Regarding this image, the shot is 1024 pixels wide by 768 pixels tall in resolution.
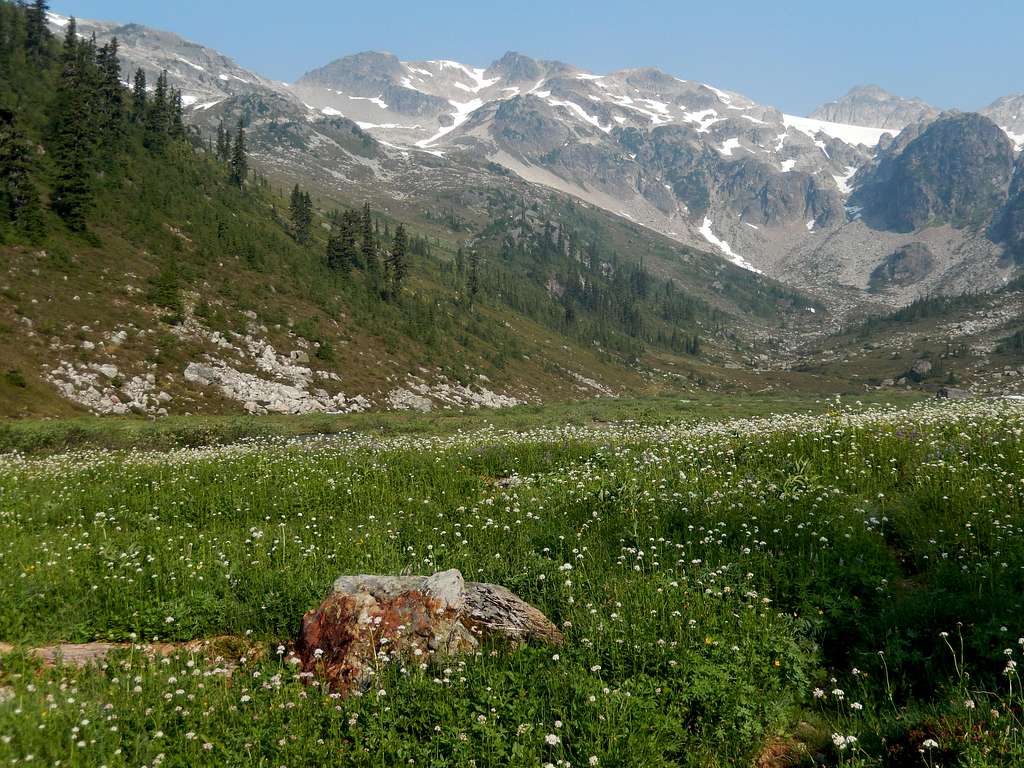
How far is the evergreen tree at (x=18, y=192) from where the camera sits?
57.2 m

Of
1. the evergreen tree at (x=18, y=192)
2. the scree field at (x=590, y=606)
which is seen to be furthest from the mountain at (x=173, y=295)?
the scree field at (x=590, y=606)

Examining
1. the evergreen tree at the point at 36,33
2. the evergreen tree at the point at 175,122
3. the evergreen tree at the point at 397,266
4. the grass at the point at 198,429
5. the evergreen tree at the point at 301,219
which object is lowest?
the grass at the point at 198,429

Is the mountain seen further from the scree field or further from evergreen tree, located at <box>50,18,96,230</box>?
the scree field

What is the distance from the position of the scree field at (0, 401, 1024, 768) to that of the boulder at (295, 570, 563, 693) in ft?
0.93

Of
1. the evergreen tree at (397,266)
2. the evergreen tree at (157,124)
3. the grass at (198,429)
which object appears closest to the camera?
the grass at (198,429)

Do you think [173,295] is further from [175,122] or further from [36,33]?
[36,33]

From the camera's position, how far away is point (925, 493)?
1027 centimetres

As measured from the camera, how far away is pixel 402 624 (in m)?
6.92

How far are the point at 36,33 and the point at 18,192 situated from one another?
3281 inches

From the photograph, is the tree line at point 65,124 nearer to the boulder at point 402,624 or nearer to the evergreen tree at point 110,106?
the evergreen tree at point 110,106

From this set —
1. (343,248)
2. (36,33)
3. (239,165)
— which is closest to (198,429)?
(343,248)

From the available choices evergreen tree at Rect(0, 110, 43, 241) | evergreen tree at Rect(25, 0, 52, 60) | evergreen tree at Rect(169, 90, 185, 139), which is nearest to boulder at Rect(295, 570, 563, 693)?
evergreen tree at Rect(0, 110, 43, 241)

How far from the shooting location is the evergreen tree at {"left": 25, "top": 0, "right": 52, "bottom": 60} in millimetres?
109400

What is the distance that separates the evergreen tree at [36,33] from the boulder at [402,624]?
143471 millimetres
